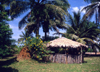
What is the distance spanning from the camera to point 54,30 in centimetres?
1945

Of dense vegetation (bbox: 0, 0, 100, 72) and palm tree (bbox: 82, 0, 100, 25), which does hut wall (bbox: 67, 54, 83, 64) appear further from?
palm tree (bbox: 82, 0, 100, 25)

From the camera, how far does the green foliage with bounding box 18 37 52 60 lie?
40.2 ft

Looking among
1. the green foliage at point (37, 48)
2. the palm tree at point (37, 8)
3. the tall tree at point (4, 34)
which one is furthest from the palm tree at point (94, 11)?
the tall tree at point (4, 34)

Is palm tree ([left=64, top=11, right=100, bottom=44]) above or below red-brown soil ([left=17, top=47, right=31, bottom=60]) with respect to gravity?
above

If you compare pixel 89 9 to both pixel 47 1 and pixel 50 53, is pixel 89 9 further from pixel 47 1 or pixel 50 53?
pixel 50 53

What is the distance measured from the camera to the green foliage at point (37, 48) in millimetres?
12258

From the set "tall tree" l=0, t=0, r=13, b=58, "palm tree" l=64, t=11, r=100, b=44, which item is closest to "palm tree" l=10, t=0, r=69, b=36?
"palm tree" l=64, t=11, r=100, b=44

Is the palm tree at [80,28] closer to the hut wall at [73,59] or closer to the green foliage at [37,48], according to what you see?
the hut wall at [73,59]

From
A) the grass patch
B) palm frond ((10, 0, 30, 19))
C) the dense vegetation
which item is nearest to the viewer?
the grass patch

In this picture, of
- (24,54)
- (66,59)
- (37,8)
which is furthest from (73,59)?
(37,8)

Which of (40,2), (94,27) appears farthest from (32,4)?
(94,27)

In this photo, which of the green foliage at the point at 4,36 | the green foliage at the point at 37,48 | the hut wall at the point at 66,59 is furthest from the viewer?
the hut wall at the point at 66,59

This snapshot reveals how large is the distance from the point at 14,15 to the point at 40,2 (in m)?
3.77

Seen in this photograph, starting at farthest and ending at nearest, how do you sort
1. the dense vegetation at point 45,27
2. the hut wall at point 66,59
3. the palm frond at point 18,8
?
the hut wall at point 66,59 → the palm frond at point 18,8 → the dense vegetation at point 45,27
